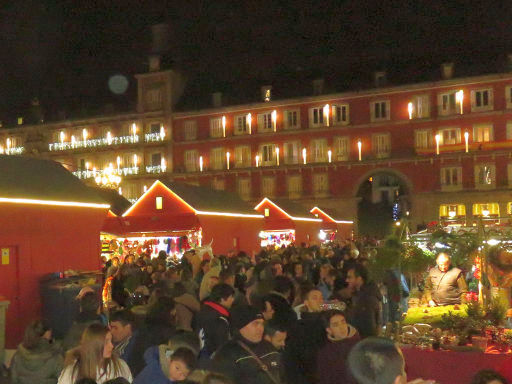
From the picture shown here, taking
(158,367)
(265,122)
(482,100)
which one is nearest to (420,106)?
(482,100)

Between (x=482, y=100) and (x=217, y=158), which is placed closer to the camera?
(x=482, y=100)

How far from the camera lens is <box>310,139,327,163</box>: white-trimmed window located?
53031mm

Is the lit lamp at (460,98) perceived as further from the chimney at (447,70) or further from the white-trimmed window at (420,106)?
the white-trimmed window at (420,106)

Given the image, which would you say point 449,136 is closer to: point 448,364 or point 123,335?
point 448,364

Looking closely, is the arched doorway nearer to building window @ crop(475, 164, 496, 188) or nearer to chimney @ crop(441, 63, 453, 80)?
building window @ crop(475, 164, 496, 188)

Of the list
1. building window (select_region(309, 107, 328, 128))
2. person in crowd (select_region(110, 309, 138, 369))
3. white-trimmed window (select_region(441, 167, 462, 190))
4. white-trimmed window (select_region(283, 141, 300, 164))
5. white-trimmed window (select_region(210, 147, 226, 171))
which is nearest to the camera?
person in crowd (select_region(110, 309, 138, 369))

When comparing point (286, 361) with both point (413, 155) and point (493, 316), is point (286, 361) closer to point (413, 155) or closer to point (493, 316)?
point (493, 316)

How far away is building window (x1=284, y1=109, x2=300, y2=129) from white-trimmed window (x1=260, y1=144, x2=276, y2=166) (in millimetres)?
2106

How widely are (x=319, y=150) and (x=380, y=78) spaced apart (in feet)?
23.6

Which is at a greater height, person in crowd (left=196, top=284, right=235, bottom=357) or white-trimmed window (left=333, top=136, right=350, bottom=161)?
white-trimmed window (left=333, top=136, right=350, bottom=161)

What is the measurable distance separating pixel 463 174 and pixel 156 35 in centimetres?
3276

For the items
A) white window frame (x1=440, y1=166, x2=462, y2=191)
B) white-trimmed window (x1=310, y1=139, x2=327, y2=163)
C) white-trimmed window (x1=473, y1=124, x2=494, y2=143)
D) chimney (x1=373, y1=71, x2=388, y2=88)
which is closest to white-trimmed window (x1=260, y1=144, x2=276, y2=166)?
white-trimmed window (x1=310, y1=139, x2=327, y2=163)

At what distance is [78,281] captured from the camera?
13961 mm

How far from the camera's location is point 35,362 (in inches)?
261
